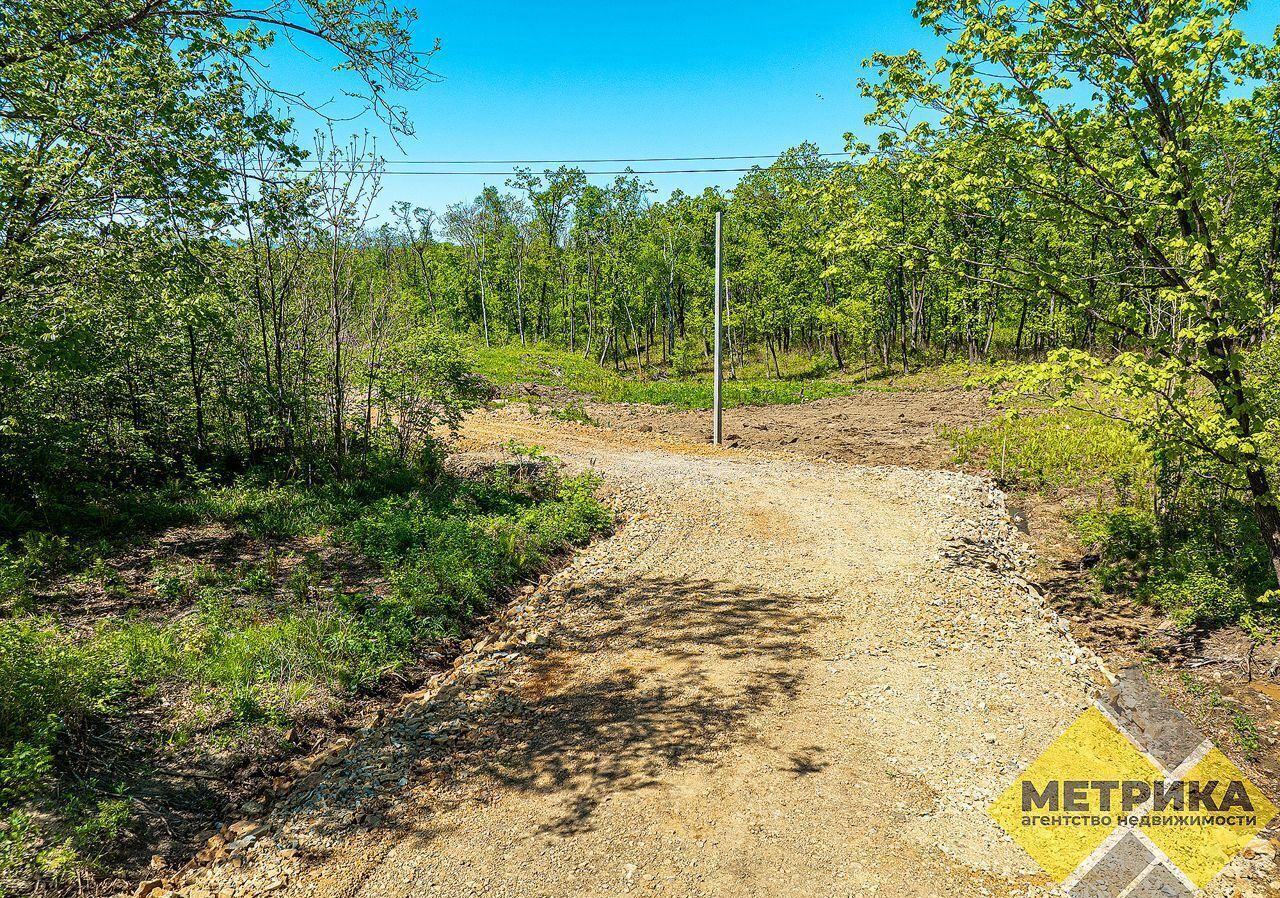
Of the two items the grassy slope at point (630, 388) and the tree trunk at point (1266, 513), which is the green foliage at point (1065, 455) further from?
the grassy slope at point (630, 388)

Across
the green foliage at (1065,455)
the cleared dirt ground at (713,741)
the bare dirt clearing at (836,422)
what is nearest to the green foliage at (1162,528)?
the green foliage at (1065,455)

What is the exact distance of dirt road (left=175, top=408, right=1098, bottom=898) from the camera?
13.8 ft

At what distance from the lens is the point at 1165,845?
4.29 m

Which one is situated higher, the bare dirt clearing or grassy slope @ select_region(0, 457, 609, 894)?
the bare dirt clearing

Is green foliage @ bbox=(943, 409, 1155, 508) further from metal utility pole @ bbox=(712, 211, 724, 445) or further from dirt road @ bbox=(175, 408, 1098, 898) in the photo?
metal utility pole @ bbox=(712, 211, 724, 445)

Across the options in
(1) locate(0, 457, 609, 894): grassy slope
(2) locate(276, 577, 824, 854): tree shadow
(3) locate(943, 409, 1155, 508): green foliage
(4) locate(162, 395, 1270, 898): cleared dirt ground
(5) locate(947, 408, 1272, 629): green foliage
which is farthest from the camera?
(3) locate(943, 409, 1155, 508): green foliage

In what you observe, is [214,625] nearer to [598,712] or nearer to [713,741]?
[598,712]

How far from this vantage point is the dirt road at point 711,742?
166 inches

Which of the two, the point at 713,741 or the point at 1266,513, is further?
the point at 1266,513

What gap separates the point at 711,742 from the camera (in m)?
5.44

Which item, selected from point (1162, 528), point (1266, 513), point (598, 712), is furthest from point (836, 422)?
point (598, 712)

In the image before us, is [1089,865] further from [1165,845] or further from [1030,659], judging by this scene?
[1030,659]

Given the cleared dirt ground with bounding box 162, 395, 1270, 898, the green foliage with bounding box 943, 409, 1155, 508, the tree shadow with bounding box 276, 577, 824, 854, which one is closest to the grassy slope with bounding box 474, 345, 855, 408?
the green foliage with bounding box 943, 409, 1155, 508

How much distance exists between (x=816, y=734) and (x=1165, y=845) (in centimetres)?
231
